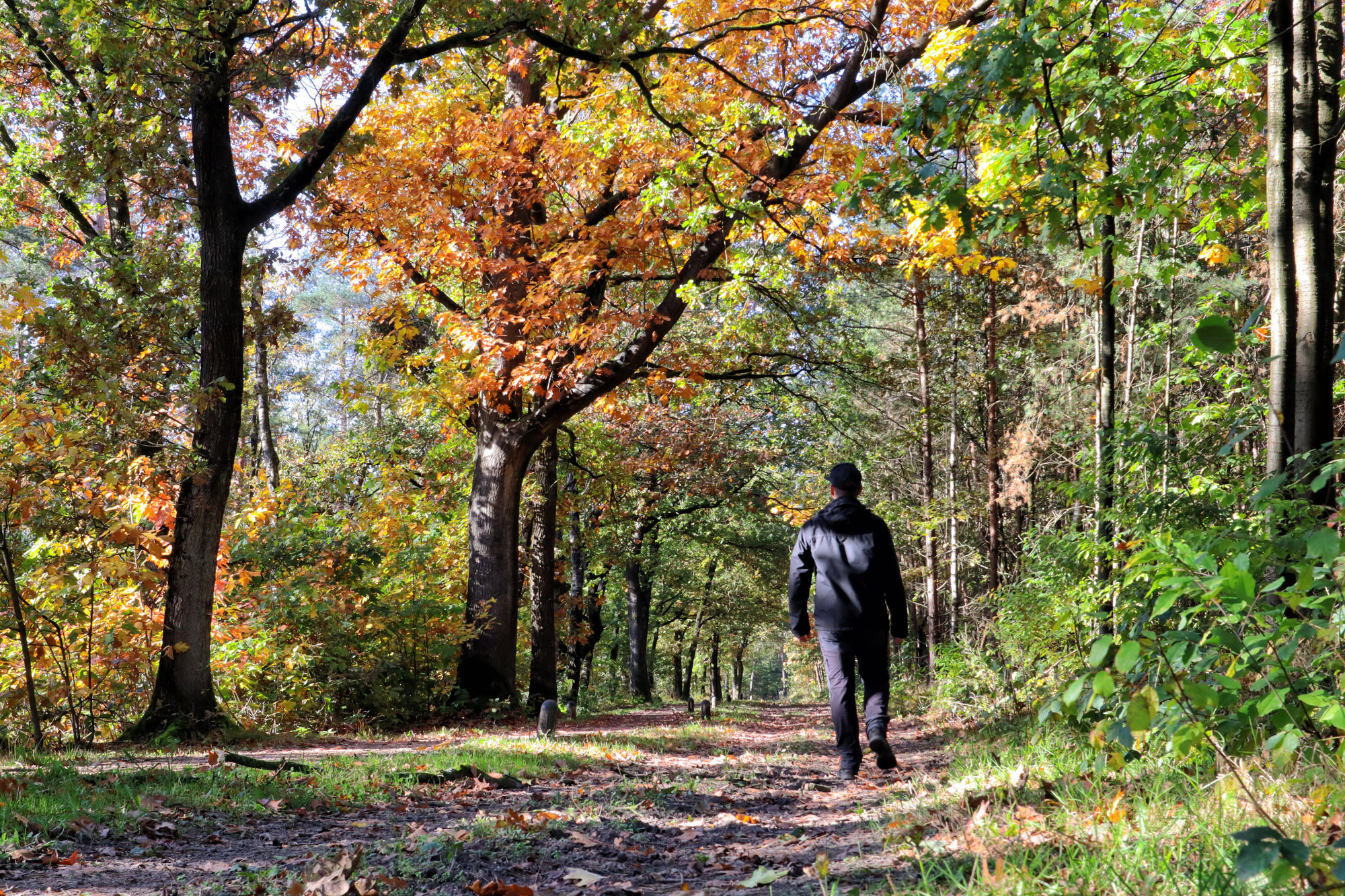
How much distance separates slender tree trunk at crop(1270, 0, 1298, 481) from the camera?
464 centimetres

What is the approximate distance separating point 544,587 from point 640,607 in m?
11.3

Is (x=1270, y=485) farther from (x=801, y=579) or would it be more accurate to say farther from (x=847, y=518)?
(x=801, y=579)

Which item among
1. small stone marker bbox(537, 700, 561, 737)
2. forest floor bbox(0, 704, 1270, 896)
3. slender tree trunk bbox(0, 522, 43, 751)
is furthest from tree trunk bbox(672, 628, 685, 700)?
slender tree trunk bbox(0, 522, 43, 751)

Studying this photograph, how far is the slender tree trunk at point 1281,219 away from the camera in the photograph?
15.2ft

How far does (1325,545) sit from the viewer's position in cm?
211

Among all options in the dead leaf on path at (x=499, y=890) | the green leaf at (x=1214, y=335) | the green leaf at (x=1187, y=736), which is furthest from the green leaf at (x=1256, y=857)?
the dead leaf on path at (x=499, y=890)

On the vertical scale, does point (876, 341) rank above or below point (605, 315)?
above

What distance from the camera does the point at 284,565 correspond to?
35.9ft

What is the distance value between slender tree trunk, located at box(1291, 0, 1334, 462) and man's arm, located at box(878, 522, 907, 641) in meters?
2.41

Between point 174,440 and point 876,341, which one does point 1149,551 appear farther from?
point 876,341

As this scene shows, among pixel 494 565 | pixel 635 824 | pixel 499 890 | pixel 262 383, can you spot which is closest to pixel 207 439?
pixel 494 565

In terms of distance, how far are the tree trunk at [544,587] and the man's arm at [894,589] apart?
30.3ft

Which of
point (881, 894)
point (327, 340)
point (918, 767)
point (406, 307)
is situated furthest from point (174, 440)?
point (327, 340)

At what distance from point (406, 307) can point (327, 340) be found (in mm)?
37698
